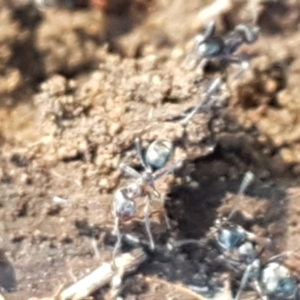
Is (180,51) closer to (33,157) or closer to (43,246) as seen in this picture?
(33,157)

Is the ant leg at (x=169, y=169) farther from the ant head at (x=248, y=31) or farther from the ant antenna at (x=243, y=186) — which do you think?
the ant head at (x=248, y=31)

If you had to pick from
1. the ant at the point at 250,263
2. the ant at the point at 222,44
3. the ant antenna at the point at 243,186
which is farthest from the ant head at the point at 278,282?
the ant at the point at 222,44

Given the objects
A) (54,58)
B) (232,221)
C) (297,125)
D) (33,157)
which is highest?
(54,58)

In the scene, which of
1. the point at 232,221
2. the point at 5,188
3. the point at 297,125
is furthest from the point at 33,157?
the point at 297,125

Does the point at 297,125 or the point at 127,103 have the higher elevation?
the point at 127,103

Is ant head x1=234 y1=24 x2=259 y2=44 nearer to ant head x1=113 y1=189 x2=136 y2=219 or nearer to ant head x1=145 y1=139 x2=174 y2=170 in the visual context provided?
ant head x1=145 y1=139 x2=174 y2=170

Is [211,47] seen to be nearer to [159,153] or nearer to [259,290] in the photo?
[159,153]
